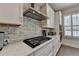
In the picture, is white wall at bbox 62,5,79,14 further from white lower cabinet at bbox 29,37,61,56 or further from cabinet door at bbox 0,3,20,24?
cabinet door at bbox 0,3,20,24

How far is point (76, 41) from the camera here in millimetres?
4250

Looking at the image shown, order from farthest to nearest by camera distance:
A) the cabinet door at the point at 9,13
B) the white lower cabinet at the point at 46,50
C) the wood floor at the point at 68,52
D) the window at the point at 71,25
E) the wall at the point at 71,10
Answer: the window at the point at 71,25
the wall at the point at 71,10
the wood floor at the point at 68,52
the white lower cabinet at the point at 46,50
the cabinet door at the point at 9,13

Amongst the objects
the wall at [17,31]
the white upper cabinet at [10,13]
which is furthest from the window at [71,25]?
the white upper cabinet at [10,13]

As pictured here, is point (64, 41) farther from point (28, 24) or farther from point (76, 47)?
point (28, 24)

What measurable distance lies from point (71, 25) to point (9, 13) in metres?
4.18

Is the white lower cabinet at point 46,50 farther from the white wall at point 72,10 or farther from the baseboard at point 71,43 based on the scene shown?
the white wall at point 72,10

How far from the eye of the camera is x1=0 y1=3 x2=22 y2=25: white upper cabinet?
2.81 ft

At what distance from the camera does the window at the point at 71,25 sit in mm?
4369

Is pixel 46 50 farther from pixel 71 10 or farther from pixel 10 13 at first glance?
pixel 71 10

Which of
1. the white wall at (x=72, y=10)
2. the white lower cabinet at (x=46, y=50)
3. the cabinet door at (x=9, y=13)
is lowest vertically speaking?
the white lower cabinet at (x=46, y=50)

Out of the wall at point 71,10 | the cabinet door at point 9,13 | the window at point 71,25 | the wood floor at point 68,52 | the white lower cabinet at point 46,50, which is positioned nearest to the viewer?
the cabinet door at point 9,13

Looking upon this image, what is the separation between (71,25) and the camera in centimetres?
453

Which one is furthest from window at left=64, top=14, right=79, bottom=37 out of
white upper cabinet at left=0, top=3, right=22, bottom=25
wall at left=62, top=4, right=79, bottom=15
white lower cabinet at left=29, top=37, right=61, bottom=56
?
white upper cabinet at left=0, top=3, right=22, bottom=25

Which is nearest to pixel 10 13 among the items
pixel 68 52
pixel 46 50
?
pixel 46 50
